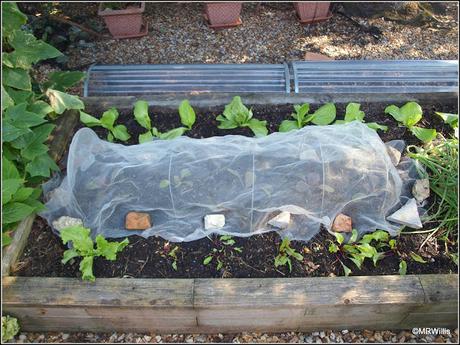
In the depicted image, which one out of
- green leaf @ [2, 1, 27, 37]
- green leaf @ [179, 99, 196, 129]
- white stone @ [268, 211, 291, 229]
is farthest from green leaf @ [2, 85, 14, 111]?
white stone @ [268, 211, 291, 229]

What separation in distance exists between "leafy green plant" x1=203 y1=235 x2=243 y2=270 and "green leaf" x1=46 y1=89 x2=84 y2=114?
3.36 ft

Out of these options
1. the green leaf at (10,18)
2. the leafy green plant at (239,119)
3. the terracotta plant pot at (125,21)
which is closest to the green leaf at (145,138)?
the leafy green plant at (239,119)

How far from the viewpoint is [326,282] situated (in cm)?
166

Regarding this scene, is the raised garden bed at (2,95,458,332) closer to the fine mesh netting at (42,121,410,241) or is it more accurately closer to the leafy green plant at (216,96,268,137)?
the fine mesh netting at (42,121,410,241)

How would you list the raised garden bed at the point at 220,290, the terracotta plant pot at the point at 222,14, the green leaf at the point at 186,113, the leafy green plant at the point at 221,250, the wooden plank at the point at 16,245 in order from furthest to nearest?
the terracotta plant pot at the point at 222,14 < the green leaf at the point at 186,113 < the leafy green plant at the point at 221,250 < the wooden plank at the point at 16,245 < the raised garden bed at the point at 220,290

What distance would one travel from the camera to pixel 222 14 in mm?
3480

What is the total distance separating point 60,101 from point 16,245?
75cm

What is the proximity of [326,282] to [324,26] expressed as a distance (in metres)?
2.67

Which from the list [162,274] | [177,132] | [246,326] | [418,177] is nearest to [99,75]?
[177,132]

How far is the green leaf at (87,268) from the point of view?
1661 millimetres

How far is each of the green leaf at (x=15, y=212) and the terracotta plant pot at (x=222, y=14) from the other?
2.37 m

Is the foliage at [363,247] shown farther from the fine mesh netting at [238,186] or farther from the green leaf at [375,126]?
the green leaf at [375,126]

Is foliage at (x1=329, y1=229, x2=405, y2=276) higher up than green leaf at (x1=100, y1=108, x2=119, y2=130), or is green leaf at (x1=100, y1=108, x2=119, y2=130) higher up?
green leaf at (x1=100, y1=108, x2=119, y2=130)

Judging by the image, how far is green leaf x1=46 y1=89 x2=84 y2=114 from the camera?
81.0 inches
